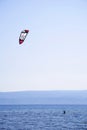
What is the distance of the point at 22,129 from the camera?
173 feet

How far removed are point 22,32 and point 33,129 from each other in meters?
28.7

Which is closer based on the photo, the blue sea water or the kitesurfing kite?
the kitesurfing kite

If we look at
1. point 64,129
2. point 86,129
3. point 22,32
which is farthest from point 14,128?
point 22,32

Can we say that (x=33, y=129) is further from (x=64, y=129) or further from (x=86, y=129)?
(x=86, y=129)

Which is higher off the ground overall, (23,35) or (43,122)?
(23,35)

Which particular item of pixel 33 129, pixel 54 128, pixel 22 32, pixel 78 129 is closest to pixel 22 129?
pixel 33 129

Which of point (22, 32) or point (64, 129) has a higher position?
point (22, 32)

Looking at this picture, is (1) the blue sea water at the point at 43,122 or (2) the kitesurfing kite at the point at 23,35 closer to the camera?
(2) the kitesurfing kite at the point at 23,35

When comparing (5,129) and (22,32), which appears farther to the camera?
(5,129)

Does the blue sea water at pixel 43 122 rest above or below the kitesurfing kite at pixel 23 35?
below

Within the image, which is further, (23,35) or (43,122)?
(43,122)

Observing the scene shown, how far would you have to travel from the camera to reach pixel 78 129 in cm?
5338

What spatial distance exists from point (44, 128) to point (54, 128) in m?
2.14

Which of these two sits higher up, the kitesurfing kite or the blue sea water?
the kitesurfing kite
